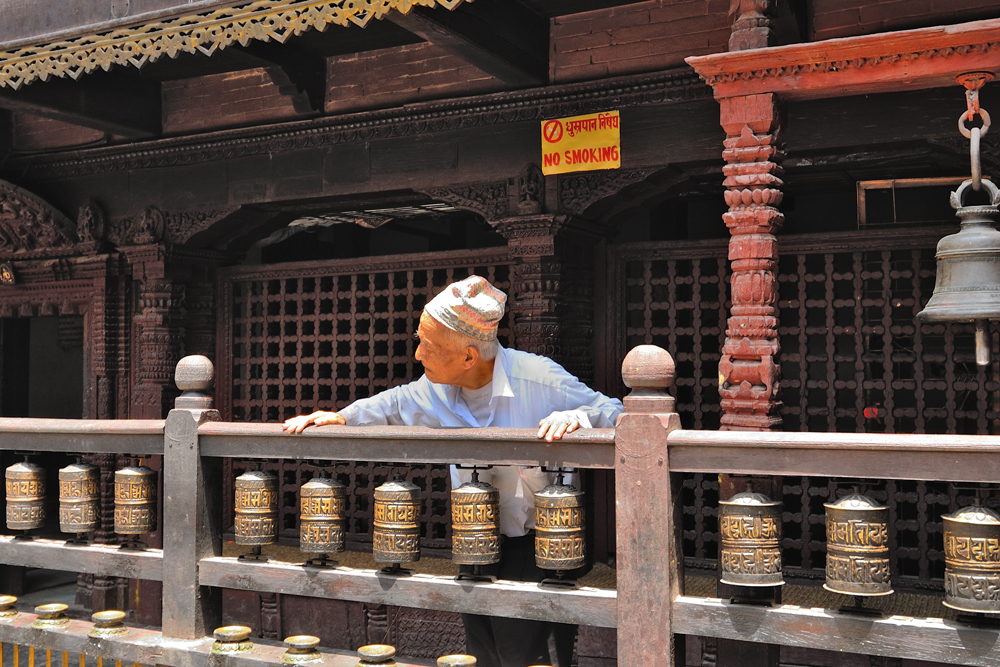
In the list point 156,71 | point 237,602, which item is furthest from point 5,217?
point 237,602

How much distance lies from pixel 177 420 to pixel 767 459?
7.27 ft

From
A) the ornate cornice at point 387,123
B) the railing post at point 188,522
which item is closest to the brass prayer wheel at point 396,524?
the railing post at point 188,522

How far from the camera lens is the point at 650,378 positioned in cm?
273

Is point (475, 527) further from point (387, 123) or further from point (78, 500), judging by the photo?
point (387, 123)

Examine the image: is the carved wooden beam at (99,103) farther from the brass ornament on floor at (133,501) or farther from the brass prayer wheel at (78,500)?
the brass ornament on floor at (133,501)

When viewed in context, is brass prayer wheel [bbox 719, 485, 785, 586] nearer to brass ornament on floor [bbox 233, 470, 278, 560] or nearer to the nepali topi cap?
the nepali topi cap

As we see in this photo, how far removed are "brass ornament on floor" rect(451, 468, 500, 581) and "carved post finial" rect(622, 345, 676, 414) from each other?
62 cm

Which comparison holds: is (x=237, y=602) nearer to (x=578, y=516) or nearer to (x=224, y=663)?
(x=224, y=663)

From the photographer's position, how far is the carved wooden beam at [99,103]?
5.29m

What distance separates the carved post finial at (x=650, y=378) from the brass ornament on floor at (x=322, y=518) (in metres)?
1.18

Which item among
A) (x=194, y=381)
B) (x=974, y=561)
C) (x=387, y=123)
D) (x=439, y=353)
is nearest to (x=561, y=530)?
(x=439, y=353)

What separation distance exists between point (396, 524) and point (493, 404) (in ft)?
1.93

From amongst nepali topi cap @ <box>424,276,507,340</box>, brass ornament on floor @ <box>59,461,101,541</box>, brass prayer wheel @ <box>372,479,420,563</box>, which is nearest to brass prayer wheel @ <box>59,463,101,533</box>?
brass ornament on floor @ <box>59,461,101,541</box>

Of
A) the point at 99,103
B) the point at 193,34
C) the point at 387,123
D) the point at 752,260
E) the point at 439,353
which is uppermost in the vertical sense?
the point at 99,103
